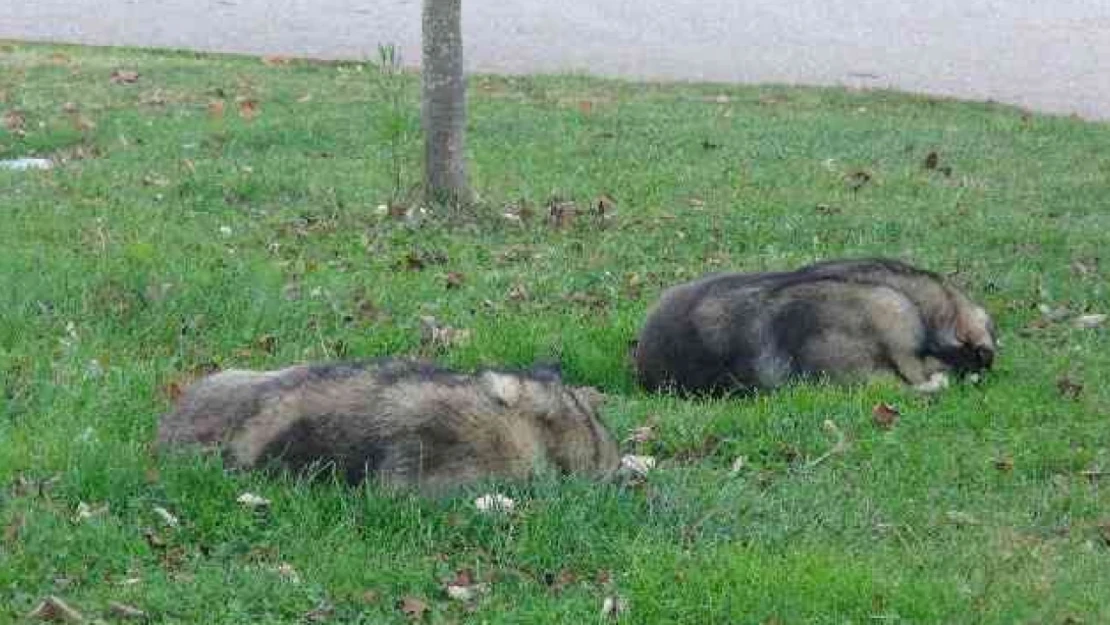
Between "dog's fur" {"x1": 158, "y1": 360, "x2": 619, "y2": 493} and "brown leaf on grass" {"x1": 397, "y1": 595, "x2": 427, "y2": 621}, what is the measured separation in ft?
→ 2.06

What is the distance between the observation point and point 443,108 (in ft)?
32.6

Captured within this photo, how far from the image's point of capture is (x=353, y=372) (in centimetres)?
566

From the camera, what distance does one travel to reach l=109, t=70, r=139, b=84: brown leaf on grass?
14391 millimetres

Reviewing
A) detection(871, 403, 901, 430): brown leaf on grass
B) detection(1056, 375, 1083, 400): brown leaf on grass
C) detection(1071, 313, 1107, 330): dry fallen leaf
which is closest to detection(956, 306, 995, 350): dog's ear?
detection(1056, 375, 1083, 400): brown leaf on grass

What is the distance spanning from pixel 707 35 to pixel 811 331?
38.6 feet

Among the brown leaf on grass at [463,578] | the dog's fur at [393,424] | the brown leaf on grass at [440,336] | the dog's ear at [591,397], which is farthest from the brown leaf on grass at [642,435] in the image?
the brown leaf on grass at [463,578]

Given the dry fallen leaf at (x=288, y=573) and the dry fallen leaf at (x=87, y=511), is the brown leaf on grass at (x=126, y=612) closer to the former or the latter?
the dry fallen leaf at (x=288, y=573)

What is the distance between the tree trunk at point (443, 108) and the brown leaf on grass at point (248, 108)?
3.19 m

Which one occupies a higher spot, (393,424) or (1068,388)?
(393,424)

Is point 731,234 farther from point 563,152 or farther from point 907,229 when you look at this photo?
point 563,152

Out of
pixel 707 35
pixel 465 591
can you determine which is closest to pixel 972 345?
pixel 465 591

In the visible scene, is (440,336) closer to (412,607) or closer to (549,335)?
(549,335)

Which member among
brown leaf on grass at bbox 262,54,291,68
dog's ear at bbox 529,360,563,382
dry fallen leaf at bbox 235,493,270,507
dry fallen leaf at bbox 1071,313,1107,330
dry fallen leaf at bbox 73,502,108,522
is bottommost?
dry fallen leaf at bbox 1071,313,1107,330

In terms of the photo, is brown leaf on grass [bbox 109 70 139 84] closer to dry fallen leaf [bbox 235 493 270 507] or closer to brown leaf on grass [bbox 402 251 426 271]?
brown leaf on grass [bbox 402 251 426 271]
